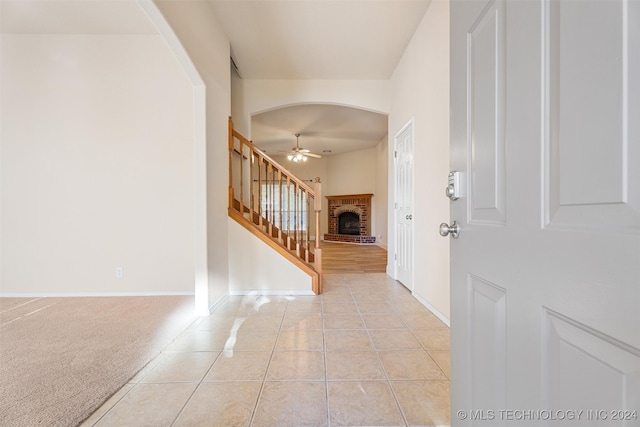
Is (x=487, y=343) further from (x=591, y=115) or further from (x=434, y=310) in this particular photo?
(x=434, y=310)

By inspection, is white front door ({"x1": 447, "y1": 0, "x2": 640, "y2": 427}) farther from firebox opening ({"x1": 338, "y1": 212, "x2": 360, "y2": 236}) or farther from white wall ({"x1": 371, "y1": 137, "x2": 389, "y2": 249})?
firebox opening ({"x1": 338, "y1": 212, "x2": 360, "y2": 236})

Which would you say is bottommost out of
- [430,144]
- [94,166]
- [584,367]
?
[584,367]

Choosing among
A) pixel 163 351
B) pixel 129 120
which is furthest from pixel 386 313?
pixel 129 120

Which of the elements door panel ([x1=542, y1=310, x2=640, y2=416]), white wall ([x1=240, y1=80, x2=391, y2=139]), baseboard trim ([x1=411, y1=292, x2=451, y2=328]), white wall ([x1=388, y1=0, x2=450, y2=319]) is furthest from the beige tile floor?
white wall ([x1=240, y1=80, x2=391, y2=139])

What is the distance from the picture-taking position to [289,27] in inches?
116

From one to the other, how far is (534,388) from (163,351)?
218 centimetres

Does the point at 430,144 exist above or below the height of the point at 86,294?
above

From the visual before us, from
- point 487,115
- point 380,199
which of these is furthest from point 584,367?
point 380,199

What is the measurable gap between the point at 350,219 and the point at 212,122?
6718 mm

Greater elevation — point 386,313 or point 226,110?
point 226,110

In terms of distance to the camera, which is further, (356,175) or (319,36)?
(356,175)

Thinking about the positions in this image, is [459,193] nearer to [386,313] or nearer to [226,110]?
Answer: [386,313]

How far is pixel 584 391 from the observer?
48 centimetres

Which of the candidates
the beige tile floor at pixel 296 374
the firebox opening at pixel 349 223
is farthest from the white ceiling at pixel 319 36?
the firebox opening at pixel 349 223
